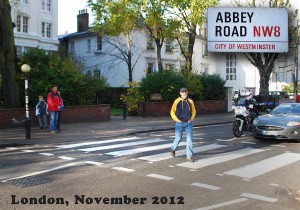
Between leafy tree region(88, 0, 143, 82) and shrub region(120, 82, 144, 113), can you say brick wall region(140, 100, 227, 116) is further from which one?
leafy tree region(88, 0, 143, 82)

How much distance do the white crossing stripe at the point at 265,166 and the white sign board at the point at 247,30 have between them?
4.39 meters

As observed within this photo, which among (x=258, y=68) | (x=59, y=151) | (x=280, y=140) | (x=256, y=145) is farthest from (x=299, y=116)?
(x=258, y=68)

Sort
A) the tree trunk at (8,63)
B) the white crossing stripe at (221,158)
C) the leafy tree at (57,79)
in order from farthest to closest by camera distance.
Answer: the leafy tree at (57,79)
the tree trunk at (8,63)
the white crossing stripe at (221,158)

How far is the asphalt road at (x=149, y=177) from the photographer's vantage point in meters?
6.18

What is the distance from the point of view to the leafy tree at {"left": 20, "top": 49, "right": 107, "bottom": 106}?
19.5 m

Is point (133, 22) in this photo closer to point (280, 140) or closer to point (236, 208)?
point (280, 140)

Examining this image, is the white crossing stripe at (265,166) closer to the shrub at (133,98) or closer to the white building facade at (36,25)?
the shrub at (133,98)

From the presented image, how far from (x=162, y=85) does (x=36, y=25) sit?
82.4 feet

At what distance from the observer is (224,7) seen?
4543 millimetres

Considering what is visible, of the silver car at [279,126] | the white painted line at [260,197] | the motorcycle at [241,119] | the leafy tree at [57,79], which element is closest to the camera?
the white painted line at [260,197]

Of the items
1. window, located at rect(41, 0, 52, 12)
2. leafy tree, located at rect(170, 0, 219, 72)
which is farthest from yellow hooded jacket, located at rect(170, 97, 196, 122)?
window, located at rect(41, 0, 52, 12)

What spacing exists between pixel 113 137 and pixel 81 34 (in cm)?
3113

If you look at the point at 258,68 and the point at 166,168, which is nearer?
the point at 258,68

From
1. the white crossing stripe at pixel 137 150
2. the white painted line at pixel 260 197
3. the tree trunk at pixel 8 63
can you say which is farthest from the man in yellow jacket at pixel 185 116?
the tree trunk at pixel 8 63
